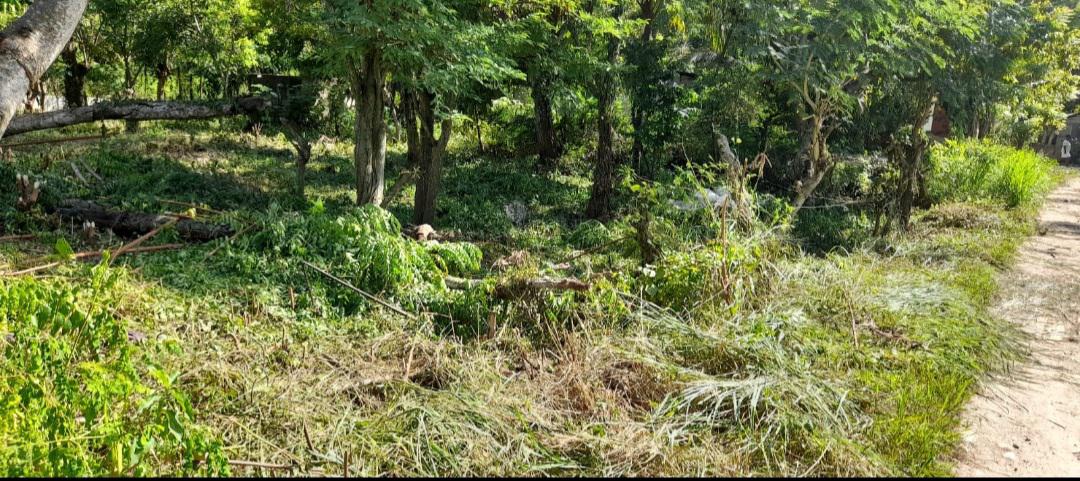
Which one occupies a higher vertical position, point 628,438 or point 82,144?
point 82,144

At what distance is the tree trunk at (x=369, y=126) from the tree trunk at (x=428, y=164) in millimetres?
Answer: 1200

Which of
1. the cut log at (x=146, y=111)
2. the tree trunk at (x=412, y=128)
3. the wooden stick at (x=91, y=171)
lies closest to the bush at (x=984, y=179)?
the tree trunk at (x=412, y=128)

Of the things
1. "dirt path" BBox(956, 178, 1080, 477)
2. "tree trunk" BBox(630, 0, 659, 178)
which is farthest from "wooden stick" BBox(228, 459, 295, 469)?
"tree trunk" BBox(630, 0, 659, 178)

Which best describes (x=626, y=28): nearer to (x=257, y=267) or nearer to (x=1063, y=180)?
(x=257, y=267)

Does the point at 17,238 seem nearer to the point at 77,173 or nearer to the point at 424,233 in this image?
the point at 77,173

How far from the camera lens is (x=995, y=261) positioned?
796 centimetres

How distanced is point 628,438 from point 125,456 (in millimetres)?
2223

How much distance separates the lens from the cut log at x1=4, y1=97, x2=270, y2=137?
1096 centimetres

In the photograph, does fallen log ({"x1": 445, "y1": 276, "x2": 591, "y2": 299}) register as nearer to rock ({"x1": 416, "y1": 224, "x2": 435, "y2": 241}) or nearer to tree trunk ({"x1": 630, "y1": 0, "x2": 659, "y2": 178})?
rock ({"x1": 416, "y1": 224, "x2": 435, "y2": 241})

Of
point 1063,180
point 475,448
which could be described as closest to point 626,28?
point 475,448

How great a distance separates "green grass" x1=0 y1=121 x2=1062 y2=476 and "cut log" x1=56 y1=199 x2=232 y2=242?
18cm

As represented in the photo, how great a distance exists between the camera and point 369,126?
8398 mm

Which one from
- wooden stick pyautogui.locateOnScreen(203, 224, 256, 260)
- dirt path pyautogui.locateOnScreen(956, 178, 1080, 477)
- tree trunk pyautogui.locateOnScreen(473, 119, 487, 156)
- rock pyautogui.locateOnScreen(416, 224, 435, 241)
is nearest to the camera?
dirt path pyautogui.locateOnScreen(956, 178, 1080, 477)

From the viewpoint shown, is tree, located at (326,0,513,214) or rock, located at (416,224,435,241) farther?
rock, located at (416,224,435,241)
